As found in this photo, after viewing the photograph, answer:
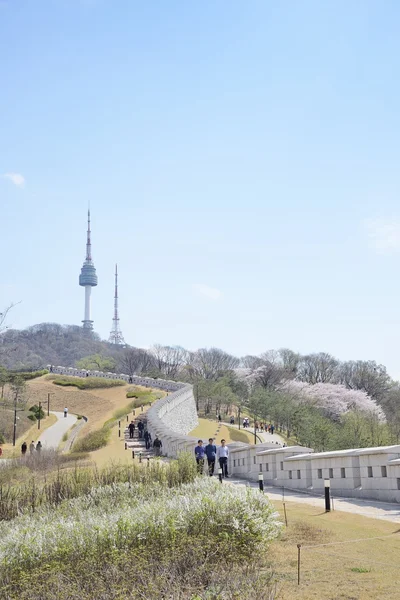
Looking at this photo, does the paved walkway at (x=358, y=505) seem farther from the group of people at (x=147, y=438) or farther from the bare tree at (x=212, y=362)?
the bare tree at (x=212, y=362)

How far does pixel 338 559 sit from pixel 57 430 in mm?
51018

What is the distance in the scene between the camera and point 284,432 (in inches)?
2625

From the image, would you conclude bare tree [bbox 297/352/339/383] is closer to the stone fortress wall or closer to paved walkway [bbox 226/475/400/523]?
the stone fortress wall

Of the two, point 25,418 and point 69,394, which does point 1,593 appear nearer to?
point 25,418

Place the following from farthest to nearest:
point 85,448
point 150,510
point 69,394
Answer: point 69,394 → point 85,448 → point 150,510

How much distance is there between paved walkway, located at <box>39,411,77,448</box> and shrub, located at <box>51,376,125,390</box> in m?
9.42

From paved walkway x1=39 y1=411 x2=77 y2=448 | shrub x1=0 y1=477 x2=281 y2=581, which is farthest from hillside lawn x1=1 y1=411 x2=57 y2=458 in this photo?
shrub x1=0 y1=477 x2=281 y2=581

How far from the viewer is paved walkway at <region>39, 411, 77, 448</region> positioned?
1880 inches

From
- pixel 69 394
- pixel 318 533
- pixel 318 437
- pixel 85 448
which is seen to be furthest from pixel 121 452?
pixel 69 394

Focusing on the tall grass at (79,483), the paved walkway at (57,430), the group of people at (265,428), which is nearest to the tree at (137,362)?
the paved walkway at (57,430)

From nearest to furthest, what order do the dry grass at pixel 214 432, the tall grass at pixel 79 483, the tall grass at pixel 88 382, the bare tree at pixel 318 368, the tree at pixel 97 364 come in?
the tall grass at pixel 79 483
the dry grass at pixel 214 432
the tall grass at pixel 88 382
the bare tree at pixel 318 368
the tree at pixel 97 364

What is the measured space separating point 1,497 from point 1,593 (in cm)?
421

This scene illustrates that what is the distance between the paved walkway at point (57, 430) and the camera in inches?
1880

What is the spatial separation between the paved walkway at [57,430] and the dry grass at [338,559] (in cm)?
3727
